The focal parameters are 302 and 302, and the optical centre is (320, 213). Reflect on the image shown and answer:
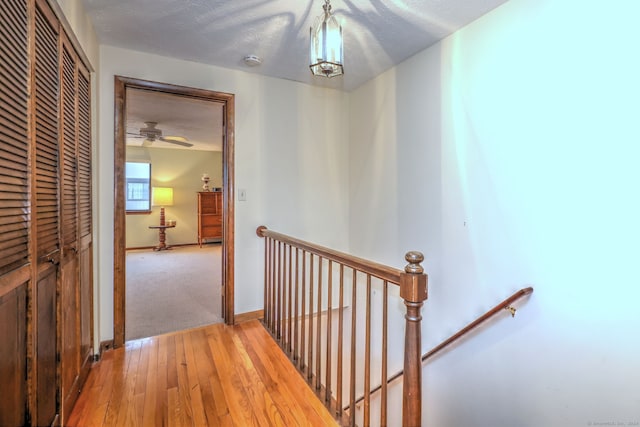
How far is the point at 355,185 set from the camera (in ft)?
10.4

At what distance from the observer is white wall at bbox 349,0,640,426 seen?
4.65ft

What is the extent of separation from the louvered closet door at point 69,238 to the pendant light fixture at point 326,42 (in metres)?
1.18

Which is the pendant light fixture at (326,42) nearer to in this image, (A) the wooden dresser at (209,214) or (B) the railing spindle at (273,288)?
(B) the railing spindle at (273,288)

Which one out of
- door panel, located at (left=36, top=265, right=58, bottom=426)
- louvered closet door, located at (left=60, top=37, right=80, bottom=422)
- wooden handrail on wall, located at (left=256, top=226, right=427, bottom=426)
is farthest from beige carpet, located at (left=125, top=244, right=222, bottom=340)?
door panel, located at (left=36, top=265, right=58, bottom=426)

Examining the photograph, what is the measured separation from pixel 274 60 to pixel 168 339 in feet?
7.84

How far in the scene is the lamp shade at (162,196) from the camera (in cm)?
655

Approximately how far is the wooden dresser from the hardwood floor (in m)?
4.74

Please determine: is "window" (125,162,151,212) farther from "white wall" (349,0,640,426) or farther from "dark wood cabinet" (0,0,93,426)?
"white wall" (349,0,640,426)

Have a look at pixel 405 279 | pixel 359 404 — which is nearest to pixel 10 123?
pixel 405 279

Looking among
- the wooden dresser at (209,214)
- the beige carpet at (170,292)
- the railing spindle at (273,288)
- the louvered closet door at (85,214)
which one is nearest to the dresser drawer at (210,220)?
the wooden dresser at (209,214)

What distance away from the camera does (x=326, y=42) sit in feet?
4.57

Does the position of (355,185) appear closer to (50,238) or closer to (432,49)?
(432,49)

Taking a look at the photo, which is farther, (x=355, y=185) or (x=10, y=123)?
(x=355, y=185)

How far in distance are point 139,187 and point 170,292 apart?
401 cm
